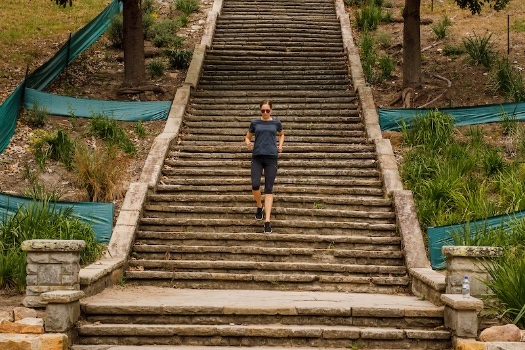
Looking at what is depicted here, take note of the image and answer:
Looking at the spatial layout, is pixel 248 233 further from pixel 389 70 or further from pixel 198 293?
pixel 389 70

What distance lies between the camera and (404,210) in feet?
36.7

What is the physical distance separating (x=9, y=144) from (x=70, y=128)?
140 centimetres

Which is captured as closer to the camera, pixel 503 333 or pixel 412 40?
pixel 503 333

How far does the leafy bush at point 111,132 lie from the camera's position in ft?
45.8

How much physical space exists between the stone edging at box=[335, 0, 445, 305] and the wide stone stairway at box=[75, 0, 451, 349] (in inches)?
7.1

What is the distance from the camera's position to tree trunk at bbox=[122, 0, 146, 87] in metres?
16.9

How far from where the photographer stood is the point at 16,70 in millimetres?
18234

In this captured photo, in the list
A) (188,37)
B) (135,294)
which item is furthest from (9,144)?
(188,37)

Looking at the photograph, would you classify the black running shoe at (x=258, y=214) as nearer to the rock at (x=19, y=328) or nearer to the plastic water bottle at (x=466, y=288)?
the plastic water bottle at (x=466, y=288)

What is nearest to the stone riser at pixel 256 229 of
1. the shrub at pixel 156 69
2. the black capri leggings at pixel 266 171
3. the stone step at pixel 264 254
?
the stone step at pixel 264 254

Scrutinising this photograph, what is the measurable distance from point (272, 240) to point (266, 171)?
3.13 feet

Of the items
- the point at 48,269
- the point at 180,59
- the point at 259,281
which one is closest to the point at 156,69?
the point at 180,59

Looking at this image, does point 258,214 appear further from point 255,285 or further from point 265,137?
point 255,285

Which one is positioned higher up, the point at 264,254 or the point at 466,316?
the point at 466,316
